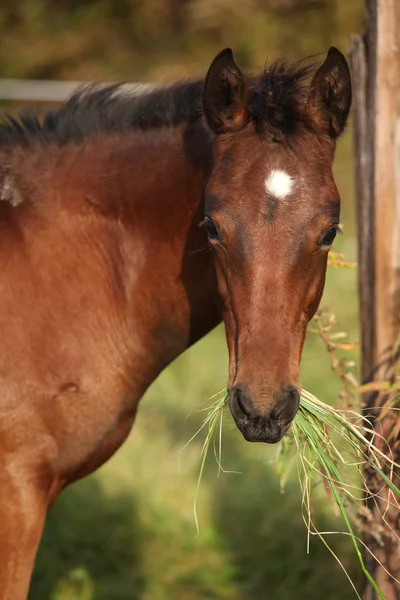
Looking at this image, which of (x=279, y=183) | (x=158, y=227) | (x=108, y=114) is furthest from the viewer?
(x=108, y=114)

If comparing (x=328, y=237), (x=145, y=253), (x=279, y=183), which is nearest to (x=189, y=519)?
(x=145, y=253)

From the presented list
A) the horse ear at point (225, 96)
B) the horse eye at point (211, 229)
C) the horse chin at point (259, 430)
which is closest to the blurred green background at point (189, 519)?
the horse chin at point (259, 430)

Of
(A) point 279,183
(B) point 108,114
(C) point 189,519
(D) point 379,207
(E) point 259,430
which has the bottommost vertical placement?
(C) point 189,519

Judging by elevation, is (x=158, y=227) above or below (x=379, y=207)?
above

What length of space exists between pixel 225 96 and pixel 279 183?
0.40 meters

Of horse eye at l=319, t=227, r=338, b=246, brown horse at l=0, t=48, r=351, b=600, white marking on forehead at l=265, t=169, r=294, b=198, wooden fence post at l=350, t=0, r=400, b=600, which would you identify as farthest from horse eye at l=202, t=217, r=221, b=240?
wooden fence post at l=350, t=0, r=400, b=600

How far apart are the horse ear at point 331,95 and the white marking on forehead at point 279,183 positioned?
284 mm

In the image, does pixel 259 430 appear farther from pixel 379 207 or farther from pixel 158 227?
pixel 379 207

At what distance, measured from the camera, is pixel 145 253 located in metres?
3.21

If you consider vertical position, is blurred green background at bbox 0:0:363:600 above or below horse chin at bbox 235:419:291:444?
below

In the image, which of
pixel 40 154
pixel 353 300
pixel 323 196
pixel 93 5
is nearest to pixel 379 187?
pixel 323 196

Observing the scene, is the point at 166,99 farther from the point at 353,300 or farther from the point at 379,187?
the point at 353,300

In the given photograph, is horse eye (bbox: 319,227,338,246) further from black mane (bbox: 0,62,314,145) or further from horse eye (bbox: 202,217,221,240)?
black mane (bbox: 0,62,314,145)

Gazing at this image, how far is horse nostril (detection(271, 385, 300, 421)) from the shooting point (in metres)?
2.59
